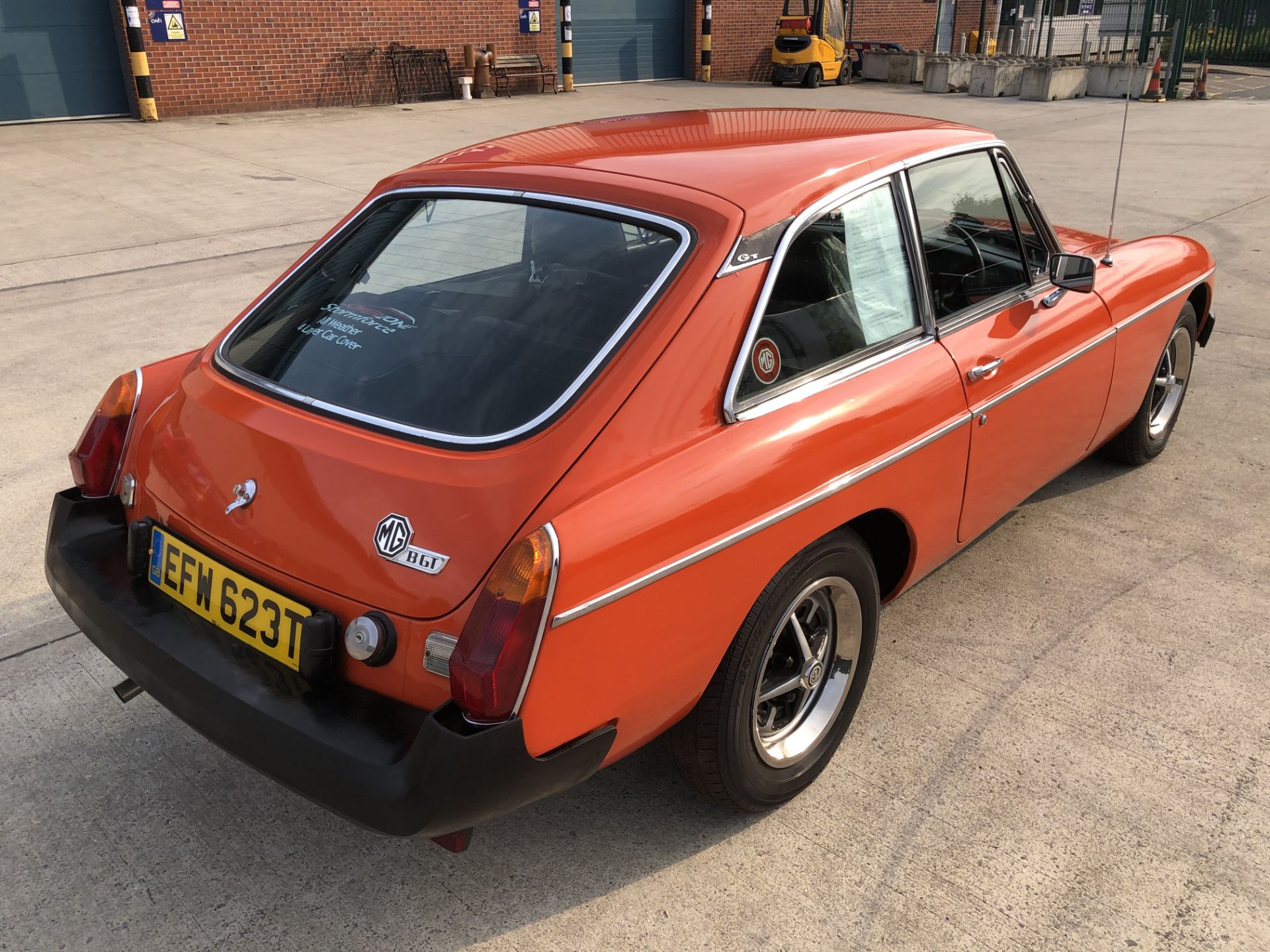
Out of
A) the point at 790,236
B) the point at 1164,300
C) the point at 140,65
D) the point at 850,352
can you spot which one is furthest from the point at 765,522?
the point at 140,65

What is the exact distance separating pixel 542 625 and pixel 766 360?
35.2 inches

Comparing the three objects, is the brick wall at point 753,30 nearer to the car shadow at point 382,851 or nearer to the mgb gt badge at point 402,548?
the car shadow at point 382,851

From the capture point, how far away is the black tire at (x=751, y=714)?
2.46 m

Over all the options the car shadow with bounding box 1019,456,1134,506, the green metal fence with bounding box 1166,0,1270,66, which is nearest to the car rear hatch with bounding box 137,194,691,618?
the car shadow with bounding box 1019,456,1134,506

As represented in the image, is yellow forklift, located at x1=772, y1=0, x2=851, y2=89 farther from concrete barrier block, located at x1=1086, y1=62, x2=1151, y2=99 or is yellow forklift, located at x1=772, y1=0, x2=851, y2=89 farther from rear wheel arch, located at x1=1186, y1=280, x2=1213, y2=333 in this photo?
rear wheel arch, located at x1=1186, y1=280, x2=1213, y2=333

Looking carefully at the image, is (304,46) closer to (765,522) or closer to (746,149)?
(746,149)

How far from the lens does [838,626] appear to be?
2879 millimetres

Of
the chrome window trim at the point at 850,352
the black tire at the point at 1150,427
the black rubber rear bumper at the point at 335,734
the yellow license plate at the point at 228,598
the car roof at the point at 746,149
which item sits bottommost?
the black tire at the point at 1150,427

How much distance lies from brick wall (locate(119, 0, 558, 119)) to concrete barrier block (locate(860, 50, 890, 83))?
925 centimetres

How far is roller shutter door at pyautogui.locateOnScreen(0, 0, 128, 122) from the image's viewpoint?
14.2m

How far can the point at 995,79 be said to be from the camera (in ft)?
72.3

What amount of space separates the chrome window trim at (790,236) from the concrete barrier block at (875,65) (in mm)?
23268

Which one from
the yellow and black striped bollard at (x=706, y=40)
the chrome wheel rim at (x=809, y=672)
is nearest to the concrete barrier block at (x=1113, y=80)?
the yellow and black striped bollard at (x=706, y=40)

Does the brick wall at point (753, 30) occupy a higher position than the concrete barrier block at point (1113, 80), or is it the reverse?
the brick wall at point (753, 30)
